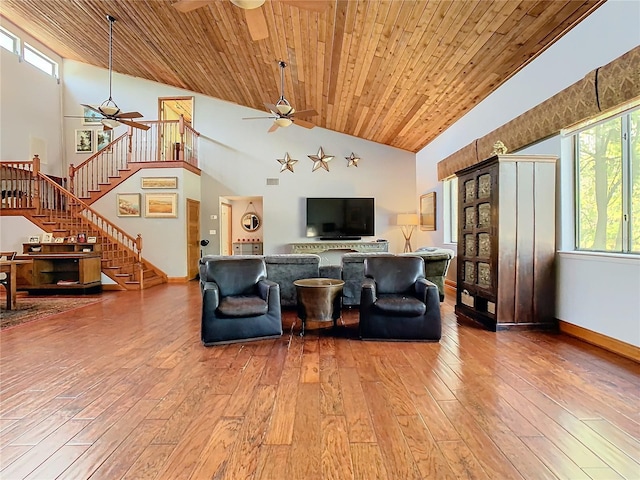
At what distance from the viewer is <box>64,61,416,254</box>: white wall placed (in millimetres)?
9141

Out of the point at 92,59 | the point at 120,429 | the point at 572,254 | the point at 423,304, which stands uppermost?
the point at 92,59

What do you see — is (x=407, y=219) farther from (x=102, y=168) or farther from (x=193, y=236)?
(x=102, y=168)

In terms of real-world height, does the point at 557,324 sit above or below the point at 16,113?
below

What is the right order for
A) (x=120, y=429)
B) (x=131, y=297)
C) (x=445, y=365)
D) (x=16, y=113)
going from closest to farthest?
(x=120, y=429) < (x=445, y=365) < (x=131, y=297) < (x=16, y=113)

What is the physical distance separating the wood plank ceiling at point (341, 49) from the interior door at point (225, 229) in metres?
2.93

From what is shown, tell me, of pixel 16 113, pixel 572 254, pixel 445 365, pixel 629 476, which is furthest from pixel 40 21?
pixel 629 476

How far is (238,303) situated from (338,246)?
5531 mm

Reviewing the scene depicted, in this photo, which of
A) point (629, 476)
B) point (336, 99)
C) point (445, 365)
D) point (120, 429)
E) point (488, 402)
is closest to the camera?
point (629, 476)

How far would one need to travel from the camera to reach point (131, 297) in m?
6.37

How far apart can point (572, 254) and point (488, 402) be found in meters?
2.27

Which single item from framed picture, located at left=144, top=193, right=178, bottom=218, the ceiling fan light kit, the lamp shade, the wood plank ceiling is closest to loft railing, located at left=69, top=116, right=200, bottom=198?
framed picture, located at left=144, top=193, right=178, bottom=218

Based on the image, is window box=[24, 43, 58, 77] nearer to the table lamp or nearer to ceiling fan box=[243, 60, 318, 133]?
ceiling fan box=[243, 60, 318, 133]

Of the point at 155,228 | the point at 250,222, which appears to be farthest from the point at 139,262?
the point at 250,222

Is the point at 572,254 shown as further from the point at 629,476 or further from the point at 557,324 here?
the point at 629,476
